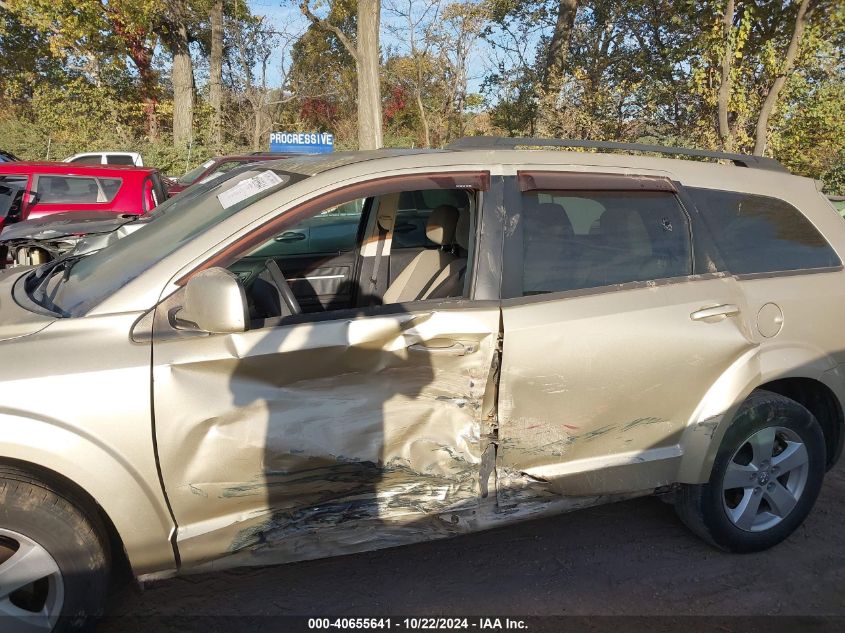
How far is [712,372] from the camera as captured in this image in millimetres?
2949

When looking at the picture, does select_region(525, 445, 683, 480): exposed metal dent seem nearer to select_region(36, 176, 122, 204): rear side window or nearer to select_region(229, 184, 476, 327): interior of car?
select_region(229, 184, 476, 327): interior of car

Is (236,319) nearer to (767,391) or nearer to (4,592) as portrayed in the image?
(4,592)

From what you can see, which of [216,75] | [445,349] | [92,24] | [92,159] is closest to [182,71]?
[216,75]

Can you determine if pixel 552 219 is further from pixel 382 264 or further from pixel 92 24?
pixel 92 24

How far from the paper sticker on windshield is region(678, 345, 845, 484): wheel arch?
205 cm

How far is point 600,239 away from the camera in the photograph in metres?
3.00

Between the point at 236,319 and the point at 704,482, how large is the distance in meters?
2.15

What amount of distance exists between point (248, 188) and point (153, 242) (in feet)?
1.48

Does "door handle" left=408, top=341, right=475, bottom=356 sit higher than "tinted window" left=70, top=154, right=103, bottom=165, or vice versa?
"tinted window" left=70, top=154, right=103, bottom=165

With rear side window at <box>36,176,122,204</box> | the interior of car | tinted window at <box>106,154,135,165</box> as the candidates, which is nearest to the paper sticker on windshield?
the interior of car

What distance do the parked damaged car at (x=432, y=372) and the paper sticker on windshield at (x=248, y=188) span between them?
0.07ft

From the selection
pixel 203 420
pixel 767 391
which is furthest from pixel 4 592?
pixel 767 391

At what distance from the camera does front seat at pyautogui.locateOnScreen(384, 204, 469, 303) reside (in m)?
3.20

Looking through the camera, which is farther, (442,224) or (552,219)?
(442,224)
